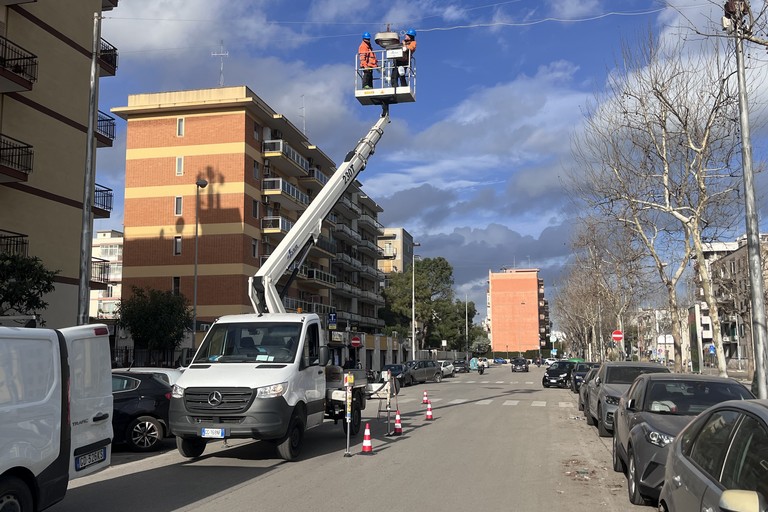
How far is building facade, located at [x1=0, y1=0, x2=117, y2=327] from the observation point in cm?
2258

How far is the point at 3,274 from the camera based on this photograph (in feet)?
57.7

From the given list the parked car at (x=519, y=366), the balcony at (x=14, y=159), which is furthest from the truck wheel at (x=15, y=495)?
the parked car at (x=519, y=366)

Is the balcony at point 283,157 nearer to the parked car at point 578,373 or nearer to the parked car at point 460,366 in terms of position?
the parked car at point 578,373

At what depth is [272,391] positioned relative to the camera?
1042 centimetres

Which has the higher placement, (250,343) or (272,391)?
(250,343)

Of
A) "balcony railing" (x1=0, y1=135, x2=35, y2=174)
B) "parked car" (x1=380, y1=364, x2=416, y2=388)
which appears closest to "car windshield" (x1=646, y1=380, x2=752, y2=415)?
"balcony railing" (x1=0, y1=135, x2=35, y2=174)

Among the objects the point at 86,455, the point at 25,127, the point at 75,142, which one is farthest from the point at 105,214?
the point at 86,455

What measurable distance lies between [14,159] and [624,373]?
20.5m

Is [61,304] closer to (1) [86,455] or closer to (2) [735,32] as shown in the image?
(1) [86,455]

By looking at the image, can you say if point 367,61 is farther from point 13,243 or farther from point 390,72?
point 13,243

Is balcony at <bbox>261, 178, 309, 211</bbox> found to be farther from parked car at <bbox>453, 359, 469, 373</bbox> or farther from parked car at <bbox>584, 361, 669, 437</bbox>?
parked car at <bbox>584, 361, 669, 437</bbox>

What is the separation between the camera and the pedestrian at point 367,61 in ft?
58.4

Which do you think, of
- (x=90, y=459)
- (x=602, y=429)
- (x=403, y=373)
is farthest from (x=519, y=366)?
(x=90, y=459)

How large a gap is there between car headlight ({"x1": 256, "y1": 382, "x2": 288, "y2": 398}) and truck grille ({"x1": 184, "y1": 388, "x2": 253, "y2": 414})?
14 centimetres
